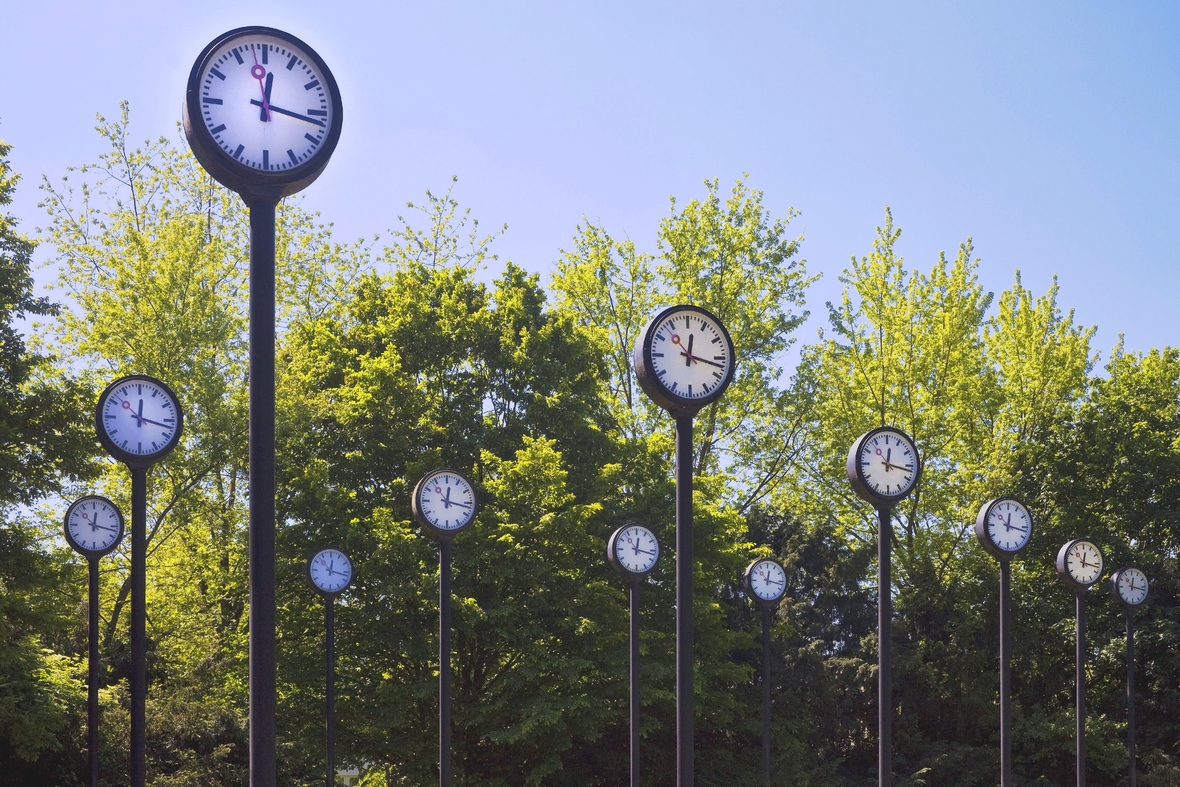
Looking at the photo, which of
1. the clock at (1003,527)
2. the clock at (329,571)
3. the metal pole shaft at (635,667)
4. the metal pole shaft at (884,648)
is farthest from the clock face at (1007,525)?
the clock at (329,571)

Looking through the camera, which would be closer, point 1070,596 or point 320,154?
point 320,154

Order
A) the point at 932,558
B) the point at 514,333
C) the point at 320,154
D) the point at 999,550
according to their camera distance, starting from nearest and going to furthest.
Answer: the point at 320,154, the point at 999,550, the point at 514,333, the point at 932,558

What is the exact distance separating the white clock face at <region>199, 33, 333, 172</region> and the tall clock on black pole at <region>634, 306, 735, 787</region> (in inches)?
101

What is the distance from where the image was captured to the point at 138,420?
10562 mm

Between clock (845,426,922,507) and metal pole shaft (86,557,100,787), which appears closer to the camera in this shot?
clock (845,426,922,507)

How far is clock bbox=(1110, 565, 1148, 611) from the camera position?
59.0ft

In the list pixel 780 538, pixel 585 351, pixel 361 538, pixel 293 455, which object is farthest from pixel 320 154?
pixel 780 538

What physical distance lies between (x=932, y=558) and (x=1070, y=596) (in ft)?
12.2

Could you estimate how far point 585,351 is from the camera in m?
28.9

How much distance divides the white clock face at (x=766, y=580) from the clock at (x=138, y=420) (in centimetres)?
1094

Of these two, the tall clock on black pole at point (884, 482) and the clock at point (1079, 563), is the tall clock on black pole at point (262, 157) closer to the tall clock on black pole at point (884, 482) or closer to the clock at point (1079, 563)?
the tall clock on black pole at point (884, 482)

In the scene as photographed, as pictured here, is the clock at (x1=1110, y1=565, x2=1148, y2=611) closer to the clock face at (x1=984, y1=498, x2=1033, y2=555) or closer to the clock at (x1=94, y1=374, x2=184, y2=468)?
the clock face at (x1=984, y1=498, x2=1033, y2=555)

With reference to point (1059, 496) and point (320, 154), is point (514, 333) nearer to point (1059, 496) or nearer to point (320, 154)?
point (1059, 496)

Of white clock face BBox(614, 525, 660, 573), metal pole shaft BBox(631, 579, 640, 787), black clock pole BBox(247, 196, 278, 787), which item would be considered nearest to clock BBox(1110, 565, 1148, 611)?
white clock face BBox(614, 525, 660, 573)
